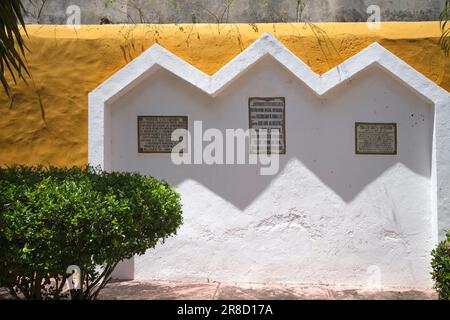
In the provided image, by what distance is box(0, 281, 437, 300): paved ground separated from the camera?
5.30 meters

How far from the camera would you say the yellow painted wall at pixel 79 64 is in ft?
20.0

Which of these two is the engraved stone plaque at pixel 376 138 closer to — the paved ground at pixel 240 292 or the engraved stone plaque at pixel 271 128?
the engraved stone plaque at pixel 271 128

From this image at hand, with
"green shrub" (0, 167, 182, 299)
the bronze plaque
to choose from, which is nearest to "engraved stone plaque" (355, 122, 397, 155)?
the bronze plaque

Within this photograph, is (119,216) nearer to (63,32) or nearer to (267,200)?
(267,200)

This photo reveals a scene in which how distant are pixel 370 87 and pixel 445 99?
89 centimetres

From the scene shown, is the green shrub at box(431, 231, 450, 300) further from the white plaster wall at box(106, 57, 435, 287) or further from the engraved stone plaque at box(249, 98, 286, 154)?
the engraved stone plaque at box(249, 98, 286, 154)

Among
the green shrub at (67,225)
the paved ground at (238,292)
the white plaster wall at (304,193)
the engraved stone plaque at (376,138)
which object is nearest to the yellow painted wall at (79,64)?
the white plaster wall at (304,193)

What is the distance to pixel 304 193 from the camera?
5953 mm

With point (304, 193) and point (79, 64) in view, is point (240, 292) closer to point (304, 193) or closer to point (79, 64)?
point (304, 193)

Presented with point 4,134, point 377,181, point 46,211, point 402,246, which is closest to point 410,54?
point 377,181

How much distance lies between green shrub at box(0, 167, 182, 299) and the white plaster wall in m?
2.00
